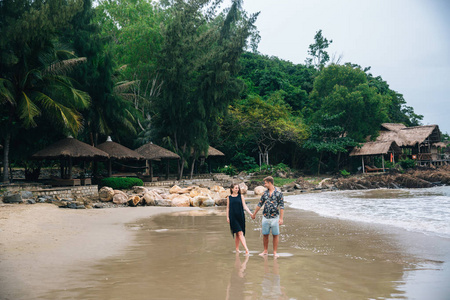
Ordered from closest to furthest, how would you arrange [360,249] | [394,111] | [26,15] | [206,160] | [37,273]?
[37,273] < [360,249] < [26,15] < [206,160] < [394,111]

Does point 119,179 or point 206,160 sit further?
point 206,160

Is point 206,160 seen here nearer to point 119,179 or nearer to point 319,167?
point 319,167

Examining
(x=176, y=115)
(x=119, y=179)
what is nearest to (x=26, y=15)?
(x=119, y=179)

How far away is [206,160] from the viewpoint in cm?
3262

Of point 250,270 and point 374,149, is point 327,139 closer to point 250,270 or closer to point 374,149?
point 374,149

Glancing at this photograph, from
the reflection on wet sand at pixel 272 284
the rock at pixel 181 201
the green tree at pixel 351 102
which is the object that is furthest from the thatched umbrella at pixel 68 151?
the green tree at pixel 351 102

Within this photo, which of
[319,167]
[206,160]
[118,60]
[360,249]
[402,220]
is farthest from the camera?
[319,167]

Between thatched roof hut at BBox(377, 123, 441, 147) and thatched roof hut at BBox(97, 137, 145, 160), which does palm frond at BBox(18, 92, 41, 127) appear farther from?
thatched roof hut at BBox(377, 123, 441, 147)

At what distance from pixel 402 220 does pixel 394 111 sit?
40.5 m

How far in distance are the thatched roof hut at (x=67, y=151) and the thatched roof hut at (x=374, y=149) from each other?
24007 mm

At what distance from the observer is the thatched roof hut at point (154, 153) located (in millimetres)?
23062

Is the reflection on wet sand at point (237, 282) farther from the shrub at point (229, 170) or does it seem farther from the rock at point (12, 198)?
the shrub at point (229, 170)

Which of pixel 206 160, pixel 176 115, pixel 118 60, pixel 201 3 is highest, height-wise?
pixel 201 3

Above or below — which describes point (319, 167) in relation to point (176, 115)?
below
